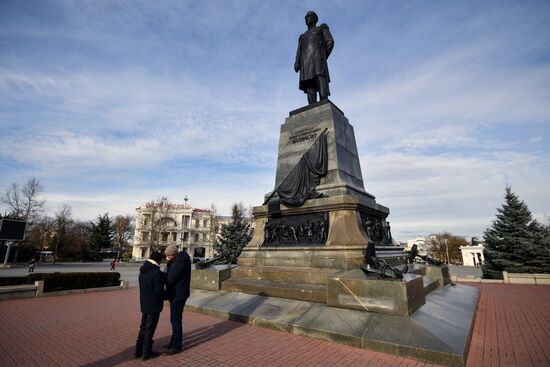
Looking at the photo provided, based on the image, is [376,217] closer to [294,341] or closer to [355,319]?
[355,319]

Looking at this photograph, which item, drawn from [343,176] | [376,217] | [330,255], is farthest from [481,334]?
[343,176]

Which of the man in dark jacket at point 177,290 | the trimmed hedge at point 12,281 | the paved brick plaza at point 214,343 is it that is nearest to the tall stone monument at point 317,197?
the paved brick plaza at point 214,343

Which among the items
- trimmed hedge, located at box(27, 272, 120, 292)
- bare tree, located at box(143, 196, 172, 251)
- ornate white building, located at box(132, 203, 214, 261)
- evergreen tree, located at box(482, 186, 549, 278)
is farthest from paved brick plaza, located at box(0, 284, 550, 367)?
ornate white building, located at box(132, 203, 214, 261)

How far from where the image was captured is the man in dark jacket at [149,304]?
4.65m

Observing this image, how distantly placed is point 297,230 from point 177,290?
4869mm

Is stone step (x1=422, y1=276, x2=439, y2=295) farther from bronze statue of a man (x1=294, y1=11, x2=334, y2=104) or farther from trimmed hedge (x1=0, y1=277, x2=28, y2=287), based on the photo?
trimmed hedge (x1=0, y1=277, x2=28, y2=287)

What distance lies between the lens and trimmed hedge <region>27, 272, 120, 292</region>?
40.2ft

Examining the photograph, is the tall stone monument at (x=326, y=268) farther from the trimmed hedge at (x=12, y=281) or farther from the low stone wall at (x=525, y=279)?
the low stone wall at (x=525, y=279)

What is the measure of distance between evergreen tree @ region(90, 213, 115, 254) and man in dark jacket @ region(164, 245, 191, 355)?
62.2m

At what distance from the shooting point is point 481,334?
19.8ft

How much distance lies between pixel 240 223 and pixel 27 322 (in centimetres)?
2174

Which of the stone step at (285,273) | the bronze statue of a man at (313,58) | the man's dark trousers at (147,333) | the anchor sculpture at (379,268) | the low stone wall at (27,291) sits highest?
the bronze statue of a man at (313,58)

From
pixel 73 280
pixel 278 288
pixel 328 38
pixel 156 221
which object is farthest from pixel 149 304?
pixel 156 221

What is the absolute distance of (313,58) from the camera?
471 inches
